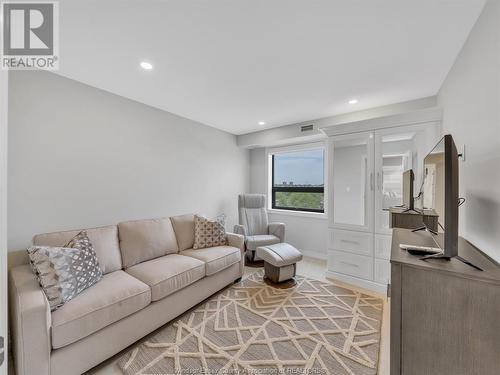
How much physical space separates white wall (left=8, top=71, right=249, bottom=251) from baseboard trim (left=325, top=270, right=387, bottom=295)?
225 cm

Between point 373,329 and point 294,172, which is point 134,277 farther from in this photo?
point 294,172

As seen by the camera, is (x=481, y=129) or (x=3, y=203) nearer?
(x=3, y=203)

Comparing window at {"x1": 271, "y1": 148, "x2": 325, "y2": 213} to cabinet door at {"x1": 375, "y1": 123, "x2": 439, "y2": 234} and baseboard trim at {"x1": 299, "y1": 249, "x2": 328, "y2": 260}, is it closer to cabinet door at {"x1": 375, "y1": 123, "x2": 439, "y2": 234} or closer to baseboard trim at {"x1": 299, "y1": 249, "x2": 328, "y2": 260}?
baseboard trim at {"x1": 299, "y1": 249, "x2": 328, "y2": 260}

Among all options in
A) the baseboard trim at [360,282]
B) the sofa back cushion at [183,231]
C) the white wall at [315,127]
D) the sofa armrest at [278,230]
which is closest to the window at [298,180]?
the white wall at [315,127]

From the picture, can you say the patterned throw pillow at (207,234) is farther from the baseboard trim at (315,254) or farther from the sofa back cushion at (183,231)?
the baseboard trim at (315,254)

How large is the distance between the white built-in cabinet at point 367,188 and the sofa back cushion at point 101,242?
2675 mm

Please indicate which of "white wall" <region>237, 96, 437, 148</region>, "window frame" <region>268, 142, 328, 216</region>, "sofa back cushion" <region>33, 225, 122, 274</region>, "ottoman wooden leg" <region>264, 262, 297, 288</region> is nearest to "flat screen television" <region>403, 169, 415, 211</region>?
"white wall" <region>237, 96, 437, 148</region>

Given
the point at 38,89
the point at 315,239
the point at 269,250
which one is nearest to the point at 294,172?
the point at 315,239

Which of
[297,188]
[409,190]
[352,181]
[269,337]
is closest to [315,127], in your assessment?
[352,181]

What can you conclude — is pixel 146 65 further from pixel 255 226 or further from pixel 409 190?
pixel 255 226

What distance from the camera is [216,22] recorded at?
1.49 m

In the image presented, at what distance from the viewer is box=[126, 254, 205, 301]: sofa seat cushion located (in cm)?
195

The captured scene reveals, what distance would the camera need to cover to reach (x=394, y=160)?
2664 mm

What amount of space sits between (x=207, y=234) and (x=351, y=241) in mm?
1944
